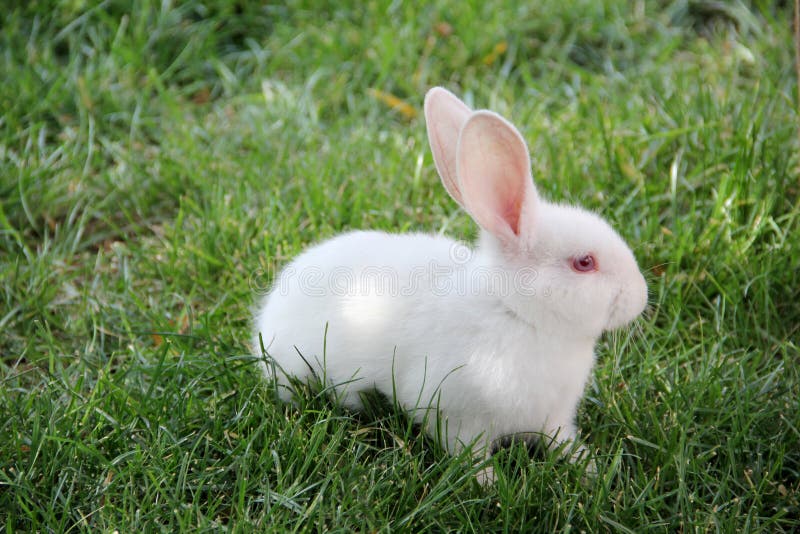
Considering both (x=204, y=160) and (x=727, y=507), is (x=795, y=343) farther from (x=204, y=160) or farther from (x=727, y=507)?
(x=204, y=160)

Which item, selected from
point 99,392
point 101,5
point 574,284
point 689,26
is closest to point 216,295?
point 99,392

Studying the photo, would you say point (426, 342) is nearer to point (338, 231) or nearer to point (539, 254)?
point (539, 254)

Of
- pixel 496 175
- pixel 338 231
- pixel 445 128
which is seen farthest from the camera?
pixel 338 231

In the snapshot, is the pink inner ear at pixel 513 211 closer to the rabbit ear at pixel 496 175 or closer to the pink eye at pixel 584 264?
the rabbit ear at pixel 496 175

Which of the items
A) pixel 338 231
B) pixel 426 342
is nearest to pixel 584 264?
pixel 426 342

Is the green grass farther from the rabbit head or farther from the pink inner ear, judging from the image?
the pink inner ear

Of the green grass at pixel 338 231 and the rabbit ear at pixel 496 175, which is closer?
the rabbit ear at pixel 496 175

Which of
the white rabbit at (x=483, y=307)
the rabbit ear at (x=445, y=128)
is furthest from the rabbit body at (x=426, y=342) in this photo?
the rabbit ear at (x=445, y=128)
